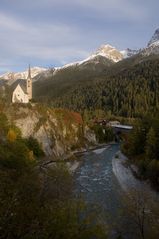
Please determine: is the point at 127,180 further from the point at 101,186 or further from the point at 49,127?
the point at 49,127

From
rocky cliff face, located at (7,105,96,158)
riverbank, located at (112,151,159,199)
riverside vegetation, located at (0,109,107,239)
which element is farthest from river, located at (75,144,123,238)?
rocky cliff face, located at (7,105,96,158)

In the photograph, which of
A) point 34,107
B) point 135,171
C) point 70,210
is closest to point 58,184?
point 70,210

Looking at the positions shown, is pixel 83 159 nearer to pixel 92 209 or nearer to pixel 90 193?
pixel 90 193

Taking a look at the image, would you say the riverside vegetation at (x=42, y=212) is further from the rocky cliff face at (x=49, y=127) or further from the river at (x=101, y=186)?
the rocky cliff face at (x=49, y=127)

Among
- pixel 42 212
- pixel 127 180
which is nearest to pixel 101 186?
pixel 127 180

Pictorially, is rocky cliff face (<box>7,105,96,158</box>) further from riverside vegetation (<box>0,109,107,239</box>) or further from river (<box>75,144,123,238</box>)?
riverside vegetation (<box>0,109,107,239</box>)

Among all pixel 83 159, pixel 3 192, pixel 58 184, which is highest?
pixel 3 192

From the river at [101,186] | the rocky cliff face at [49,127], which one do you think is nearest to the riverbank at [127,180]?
the river at [101,186]
